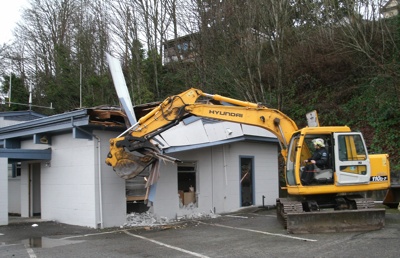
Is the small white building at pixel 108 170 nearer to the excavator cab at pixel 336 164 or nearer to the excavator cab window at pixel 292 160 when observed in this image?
the excavator cab window at pixel 292 160

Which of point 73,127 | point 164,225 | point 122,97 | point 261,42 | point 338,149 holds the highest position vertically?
point 261,42

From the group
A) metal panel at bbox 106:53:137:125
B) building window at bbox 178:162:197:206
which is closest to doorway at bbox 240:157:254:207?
building window at bbox 178:162:197:206

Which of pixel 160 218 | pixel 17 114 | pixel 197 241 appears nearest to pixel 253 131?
pixel 160 218

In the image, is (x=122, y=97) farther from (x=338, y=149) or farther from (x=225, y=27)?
(x=225, y=27)

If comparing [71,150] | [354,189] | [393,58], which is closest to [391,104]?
[393,58]

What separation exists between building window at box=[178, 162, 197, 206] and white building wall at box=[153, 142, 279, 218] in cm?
16

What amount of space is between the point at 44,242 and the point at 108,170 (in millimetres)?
3189

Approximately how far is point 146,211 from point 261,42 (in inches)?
448

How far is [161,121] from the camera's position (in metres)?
11.6

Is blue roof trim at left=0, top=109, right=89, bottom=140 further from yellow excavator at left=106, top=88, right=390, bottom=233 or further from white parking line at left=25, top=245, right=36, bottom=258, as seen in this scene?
white parking line at left=25, top=245, right=36, bottom=258

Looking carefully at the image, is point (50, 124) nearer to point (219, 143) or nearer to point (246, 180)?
point (219, 143)

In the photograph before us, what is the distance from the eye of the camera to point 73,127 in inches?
513

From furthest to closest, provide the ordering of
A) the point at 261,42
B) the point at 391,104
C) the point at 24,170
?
the point at 261,42 → the point at 391,104 → the point at 24,170

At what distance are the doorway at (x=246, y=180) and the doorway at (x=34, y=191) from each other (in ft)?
26.7
